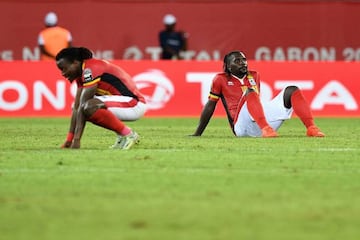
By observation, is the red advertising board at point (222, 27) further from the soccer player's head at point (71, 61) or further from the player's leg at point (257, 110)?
the soccer player's head at point (71, 61)

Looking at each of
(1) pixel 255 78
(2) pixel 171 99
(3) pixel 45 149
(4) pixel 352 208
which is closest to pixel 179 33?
(2) pixel 171 99

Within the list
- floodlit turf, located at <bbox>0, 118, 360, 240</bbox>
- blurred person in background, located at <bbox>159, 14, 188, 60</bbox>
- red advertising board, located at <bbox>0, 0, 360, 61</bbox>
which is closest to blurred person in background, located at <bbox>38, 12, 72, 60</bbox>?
red advertising board, located at <bbox>0, 0, 360, 61</bbox>

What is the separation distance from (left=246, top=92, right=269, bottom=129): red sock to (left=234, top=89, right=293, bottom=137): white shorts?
0.74 ft

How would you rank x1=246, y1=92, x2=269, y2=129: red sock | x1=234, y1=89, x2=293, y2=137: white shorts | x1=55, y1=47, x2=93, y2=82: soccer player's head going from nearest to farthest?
x1=55, y1=47, x2=93, y2=82: soccer player's head < x1=246, y1=92, x2=269, y2=129: red sock < x1=234, y1=89, x2=293, y2=137: white shorts

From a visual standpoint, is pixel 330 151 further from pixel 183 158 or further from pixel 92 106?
pixel 92 106

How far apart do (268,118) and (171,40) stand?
9294 millimetres

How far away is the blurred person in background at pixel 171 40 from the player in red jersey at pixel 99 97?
1150cm

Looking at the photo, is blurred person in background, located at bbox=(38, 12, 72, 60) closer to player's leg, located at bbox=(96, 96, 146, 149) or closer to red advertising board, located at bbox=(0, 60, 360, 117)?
A: red advertising board, located at bbox=(0, 60, 360, 117)

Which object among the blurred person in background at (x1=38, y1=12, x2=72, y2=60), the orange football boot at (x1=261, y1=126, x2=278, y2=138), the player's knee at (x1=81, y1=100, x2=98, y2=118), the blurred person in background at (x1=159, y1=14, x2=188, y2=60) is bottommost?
the blurred person in background at (x1=159, y1=14, x2=188, y2=60)

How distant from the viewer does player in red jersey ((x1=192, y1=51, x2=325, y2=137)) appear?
50.8 ft

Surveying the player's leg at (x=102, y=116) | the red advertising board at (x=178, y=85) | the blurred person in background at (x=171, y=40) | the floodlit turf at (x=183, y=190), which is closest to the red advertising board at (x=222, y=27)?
the blurred person in background at (x=171, y=40)

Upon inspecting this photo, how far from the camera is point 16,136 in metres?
16.3

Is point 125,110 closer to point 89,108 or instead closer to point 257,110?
point 89,108

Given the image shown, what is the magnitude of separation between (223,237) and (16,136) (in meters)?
9.58
